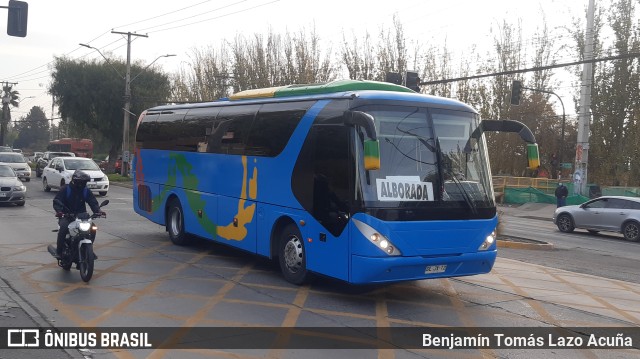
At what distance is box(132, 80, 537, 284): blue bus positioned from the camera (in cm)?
864

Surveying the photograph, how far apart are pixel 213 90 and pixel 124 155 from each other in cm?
1486

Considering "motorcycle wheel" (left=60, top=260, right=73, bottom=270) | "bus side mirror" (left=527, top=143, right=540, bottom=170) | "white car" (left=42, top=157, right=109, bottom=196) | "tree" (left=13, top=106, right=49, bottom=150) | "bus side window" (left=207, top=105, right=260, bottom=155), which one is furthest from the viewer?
"tree" (left=13, top=106, right=49, bottom=150)

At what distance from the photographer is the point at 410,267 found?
875 cm

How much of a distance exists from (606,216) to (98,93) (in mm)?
41386

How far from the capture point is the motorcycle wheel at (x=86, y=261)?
9.91 metres

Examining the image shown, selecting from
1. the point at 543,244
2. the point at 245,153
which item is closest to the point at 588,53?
the point at 543,244

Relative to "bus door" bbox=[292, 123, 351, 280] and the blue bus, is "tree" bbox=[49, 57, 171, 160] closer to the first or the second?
the blue bus

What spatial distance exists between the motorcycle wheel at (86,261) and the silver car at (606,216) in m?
18.7

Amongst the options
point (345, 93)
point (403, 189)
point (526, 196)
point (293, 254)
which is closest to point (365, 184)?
point (403, 189)

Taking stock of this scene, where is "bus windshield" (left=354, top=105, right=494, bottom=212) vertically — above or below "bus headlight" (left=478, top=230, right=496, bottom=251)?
above

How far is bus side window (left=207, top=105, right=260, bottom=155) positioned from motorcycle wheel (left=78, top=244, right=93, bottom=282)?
322 cm

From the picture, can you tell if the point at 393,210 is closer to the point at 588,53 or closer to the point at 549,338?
the point at 549,338

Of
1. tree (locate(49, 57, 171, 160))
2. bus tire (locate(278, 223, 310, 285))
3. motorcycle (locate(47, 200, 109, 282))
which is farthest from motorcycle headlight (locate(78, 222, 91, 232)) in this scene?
tree (locate(49, 57, 171, 160))

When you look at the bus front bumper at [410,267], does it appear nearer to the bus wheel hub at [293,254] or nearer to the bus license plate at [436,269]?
the bus license plate at [436,269]
